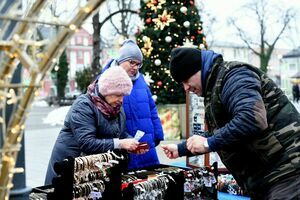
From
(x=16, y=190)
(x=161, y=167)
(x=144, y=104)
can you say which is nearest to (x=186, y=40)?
(x=144, y=104)

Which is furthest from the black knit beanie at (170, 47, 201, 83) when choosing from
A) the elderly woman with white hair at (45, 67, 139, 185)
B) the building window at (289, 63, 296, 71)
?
the building window at (289, 63, 296, 71)

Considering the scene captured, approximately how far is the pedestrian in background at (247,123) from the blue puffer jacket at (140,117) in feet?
4.77

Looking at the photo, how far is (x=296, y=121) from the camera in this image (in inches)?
87.3

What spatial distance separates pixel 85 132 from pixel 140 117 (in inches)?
37.1

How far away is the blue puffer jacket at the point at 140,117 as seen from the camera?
12.3 feet

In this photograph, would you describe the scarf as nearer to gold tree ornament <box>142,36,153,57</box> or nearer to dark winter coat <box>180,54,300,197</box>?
dark winter coat <box>180,54,300,197</box>

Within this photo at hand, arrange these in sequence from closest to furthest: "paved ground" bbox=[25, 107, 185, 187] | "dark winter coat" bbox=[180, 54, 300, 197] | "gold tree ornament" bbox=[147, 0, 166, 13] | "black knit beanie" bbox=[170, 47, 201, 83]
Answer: "dark winter coat" bbox=[180, 54, 300, 197]
"black knit beanie" bbox=[170, 47, 201, 83]
"paved ground" bbox=[25, 107, 185, 187]
"gold tree ornament" bbox=[147, 0, 166, 13]

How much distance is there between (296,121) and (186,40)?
25.7ft

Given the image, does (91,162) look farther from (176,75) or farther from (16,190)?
(16,190)

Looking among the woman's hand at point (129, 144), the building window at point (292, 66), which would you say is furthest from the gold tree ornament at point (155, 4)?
the building window at point (292, 66)

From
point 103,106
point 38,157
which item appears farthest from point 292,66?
point 103,106

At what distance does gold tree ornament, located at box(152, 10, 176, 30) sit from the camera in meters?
10.0

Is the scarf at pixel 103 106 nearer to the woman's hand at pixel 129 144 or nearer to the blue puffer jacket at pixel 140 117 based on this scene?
the woman's hand at pixel 129 144

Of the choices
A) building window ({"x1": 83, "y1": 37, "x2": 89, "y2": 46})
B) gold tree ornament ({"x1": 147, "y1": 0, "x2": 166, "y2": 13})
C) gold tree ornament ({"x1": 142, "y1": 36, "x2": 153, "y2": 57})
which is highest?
building window ({"x1": 83, "y1": 37, "x2": 89, "y2": 46})
